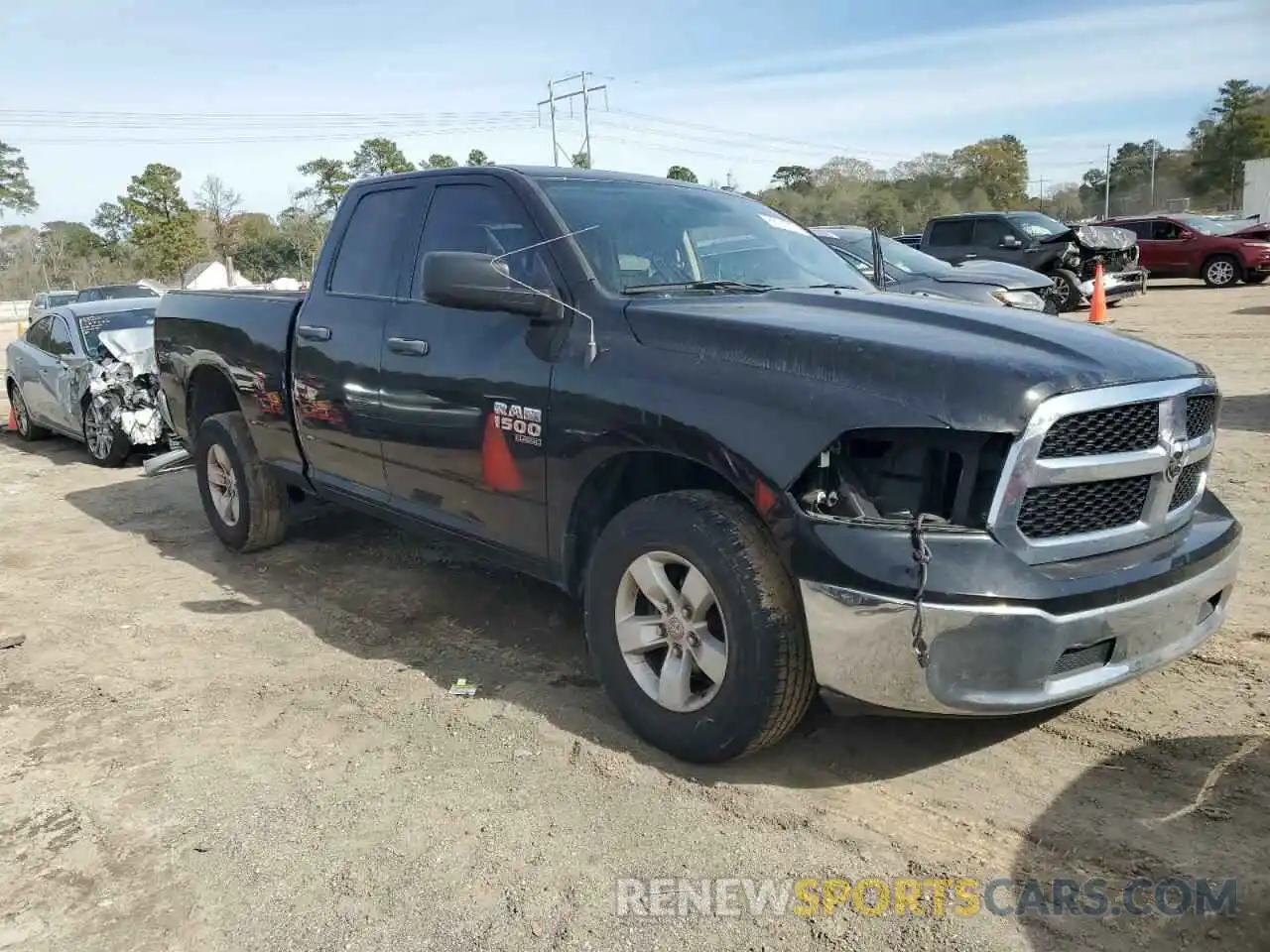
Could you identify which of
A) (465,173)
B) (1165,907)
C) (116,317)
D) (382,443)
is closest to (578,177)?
(465,173)

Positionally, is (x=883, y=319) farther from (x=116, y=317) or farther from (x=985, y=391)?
(x=116, y=317)

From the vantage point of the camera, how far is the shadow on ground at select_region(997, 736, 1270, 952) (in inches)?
95.2

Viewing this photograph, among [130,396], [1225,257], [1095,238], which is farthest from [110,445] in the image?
[1225,257]

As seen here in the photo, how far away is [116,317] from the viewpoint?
10.5 m

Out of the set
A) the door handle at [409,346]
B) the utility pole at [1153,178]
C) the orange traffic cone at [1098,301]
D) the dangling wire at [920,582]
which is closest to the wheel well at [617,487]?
the dangling wire at [920,582]

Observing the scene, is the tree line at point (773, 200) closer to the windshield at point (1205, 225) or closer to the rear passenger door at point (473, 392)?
Result: the windshield at point (1205, 225)

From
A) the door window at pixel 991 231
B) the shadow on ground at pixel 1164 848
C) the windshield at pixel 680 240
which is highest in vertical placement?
the door window at pixel 991 231

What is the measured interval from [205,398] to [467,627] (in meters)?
2.81

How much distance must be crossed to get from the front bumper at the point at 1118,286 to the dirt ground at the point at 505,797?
13.6 metres

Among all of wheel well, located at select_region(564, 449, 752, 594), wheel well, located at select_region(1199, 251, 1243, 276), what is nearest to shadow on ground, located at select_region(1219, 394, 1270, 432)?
wheel well, located at select_region(564, 449, 752, 594)

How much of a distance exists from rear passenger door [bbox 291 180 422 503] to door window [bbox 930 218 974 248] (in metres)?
15.0

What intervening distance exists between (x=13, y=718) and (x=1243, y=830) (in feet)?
14.1

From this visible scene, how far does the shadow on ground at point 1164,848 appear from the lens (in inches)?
95.2

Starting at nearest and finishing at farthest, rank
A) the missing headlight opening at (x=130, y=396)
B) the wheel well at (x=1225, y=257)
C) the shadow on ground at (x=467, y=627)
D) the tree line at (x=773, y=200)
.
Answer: the shadow on ground at (x=467, y=627) → the missing headlight opening at (x=130, y=396) → the wheel well at (x=1225, y=257) → the tree line at (x=773, y=200)
